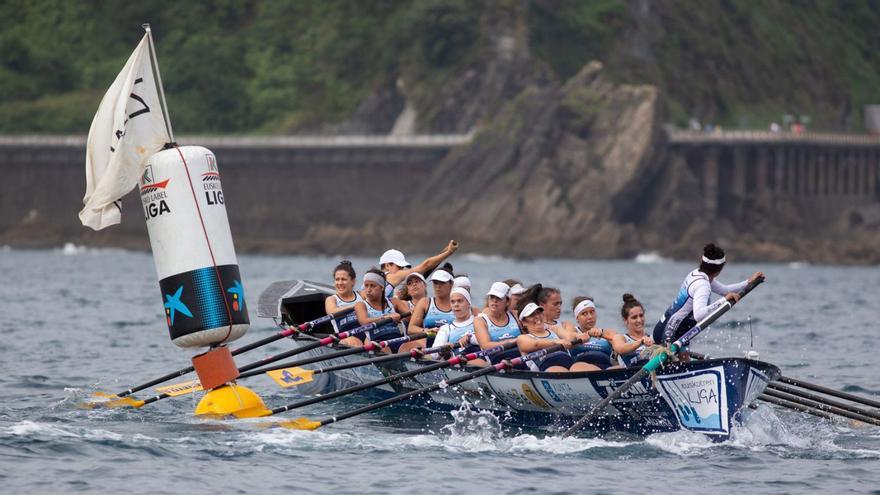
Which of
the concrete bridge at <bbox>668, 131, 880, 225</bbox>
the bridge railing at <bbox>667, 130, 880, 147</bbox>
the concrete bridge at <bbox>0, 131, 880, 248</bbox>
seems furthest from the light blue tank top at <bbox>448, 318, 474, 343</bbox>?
the bridge railing at <bbox>667, 130, 880, 147</bbox>

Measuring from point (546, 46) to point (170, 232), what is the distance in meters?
76.8

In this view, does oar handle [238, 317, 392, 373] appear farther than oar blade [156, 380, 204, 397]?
No

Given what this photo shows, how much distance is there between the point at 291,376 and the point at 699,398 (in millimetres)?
7543

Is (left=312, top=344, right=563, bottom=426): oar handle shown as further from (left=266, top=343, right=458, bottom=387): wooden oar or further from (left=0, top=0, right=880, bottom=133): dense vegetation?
(left=0, top=0, right=880, bottom=133): dense vegetation

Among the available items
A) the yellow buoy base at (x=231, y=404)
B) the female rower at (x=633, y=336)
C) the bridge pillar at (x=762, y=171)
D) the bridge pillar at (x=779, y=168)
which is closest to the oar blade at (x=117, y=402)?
the yellow buoy base at (x=231, y=404)

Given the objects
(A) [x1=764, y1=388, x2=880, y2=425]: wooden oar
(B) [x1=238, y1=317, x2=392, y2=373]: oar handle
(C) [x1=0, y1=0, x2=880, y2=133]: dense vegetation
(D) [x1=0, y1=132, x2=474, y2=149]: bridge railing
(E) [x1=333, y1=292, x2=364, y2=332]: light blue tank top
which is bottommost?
(A) [x1=764, y1=388, x2=880, y2=425]: wooden oar

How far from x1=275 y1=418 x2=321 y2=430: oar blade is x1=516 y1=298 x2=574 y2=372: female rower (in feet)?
8.54

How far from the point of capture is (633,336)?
17703 millimetres

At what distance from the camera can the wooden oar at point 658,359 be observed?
52.3 ft

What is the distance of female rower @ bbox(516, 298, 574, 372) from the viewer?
17406mm

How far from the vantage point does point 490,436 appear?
17.2 meters

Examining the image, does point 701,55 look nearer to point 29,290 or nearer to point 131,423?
point 29,290

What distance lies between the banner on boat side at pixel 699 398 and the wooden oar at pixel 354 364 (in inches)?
119

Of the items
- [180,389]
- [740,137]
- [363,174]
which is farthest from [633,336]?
[363,174]
